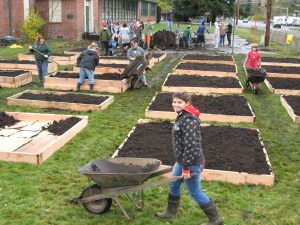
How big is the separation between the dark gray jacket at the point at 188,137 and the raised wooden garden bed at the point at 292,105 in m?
6.27

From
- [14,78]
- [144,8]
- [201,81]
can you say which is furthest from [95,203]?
[144,8]

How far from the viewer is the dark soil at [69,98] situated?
452 inches

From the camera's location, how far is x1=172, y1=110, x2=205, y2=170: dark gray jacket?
4.78 m

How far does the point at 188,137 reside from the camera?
15.7ft

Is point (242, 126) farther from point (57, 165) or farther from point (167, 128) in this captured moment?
point (57, 165)

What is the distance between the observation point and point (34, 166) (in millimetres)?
7062

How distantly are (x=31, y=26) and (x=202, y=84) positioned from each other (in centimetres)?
1669

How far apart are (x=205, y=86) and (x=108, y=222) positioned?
29.5 feet

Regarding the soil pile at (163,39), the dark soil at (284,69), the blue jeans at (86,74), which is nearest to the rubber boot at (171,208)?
the blue jeans at (86,74)

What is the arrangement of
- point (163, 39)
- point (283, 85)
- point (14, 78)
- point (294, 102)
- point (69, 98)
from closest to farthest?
point (69, 98) < point (294, 102) < point (14, 78) < point (283, 85) < point (163, 39)

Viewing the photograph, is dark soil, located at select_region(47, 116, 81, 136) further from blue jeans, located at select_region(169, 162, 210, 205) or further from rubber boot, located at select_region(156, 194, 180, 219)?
blue jeans, located at select_region(169, 162, 210, 205)

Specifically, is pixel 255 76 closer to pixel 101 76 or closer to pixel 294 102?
pixel 294 102

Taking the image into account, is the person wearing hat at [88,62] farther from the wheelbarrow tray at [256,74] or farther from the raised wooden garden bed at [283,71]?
the raised wooden garden bed at [283,71]

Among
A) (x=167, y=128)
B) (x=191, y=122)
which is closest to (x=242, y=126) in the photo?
(x=167, y=128)
